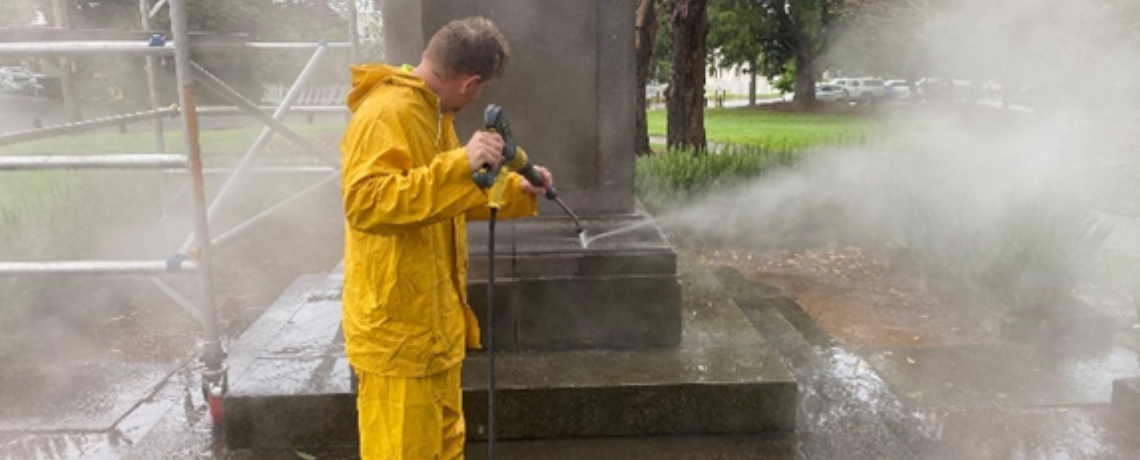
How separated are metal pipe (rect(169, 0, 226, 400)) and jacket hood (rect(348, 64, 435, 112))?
2.03 meters

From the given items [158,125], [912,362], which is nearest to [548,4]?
[912,362]

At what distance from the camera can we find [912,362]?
5027mm

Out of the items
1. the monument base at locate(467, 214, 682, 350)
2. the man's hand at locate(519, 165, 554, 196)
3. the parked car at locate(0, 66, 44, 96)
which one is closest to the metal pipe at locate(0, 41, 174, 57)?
the monument base at locate(467, 214, 682, 350)

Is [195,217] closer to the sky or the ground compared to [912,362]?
closer to the sky

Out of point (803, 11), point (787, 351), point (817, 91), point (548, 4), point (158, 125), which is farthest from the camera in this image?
point (817, 91)

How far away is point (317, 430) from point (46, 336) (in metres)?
2.80

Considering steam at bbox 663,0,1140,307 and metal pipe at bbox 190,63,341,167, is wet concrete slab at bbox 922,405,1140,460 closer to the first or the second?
steam at bbox 663,0,1140,307

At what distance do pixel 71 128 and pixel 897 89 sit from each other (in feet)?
138

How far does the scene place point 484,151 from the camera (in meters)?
2.32

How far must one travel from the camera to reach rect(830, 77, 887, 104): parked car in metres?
42.9

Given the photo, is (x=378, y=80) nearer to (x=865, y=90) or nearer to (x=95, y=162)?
(x=95, y=162)

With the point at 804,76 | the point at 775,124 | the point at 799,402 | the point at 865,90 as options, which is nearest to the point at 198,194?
the point at 799,402

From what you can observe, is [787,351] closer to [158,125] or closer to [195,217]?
[195,217]

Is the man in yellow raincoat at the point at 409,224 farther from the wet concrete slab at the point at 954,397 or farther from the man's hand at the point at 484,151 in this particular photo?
the wet concrete slab at the point at 954,397
